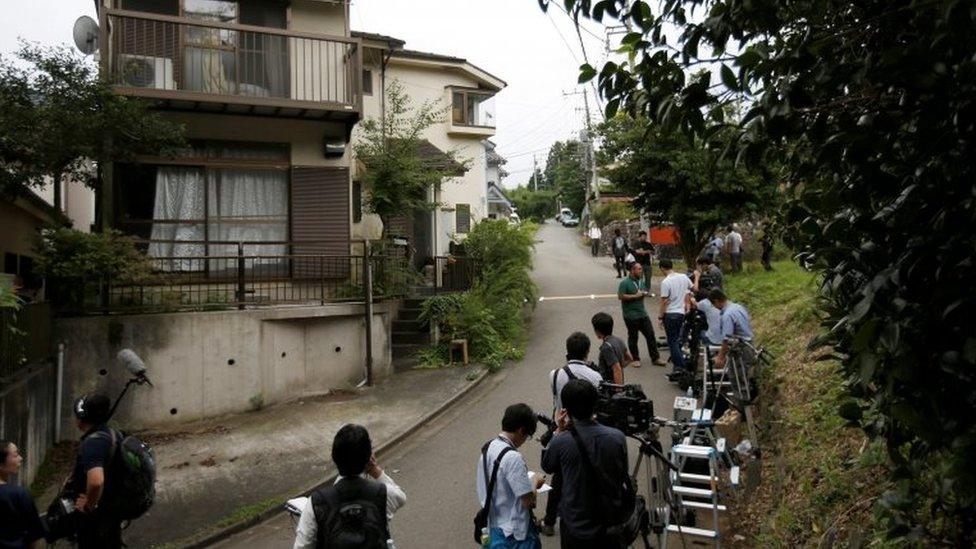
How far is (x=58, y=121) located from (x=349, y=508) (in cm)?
845

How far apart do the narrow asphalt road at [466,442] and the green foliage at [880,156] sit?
4047 millimetres

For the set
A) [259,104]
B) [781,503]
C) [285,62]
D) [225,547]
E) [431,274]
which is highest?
[285,62]

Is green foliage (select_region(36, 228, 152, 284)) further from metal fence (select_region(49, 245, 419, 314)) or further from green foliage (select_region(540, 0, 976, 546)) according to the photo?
green foliage (select_region(540, 0, 976, 546))

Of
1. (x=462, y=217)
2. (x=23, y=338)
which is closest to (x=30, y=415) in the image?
(x=23, y=338)

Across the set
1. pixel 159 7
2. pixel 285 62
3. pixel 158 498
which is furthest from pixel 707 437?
pixel 159 7

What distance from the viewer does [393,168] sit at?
1370cm

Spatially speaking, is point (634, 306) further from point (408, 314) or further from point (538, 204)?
point (538, 204)

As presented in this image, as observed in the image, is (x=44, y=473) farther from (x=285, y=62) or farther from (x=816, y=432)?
(x=816, y=432)

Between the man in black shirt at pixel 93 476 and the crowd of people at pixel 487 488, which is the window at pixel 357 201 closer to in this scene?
the crowd of people at pixel 487 488

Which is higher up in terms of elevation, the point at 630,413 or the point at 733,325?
the point at 733,325

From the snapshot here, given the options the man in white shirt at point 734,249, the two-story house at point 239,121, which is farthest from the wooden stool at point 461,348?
the man in white shirt at point 734,249

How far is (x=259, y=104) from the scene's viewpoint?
1162cm

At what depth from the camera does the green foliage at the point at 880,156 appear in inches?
78.0

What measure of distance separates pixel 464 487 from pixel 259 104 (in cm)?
792
